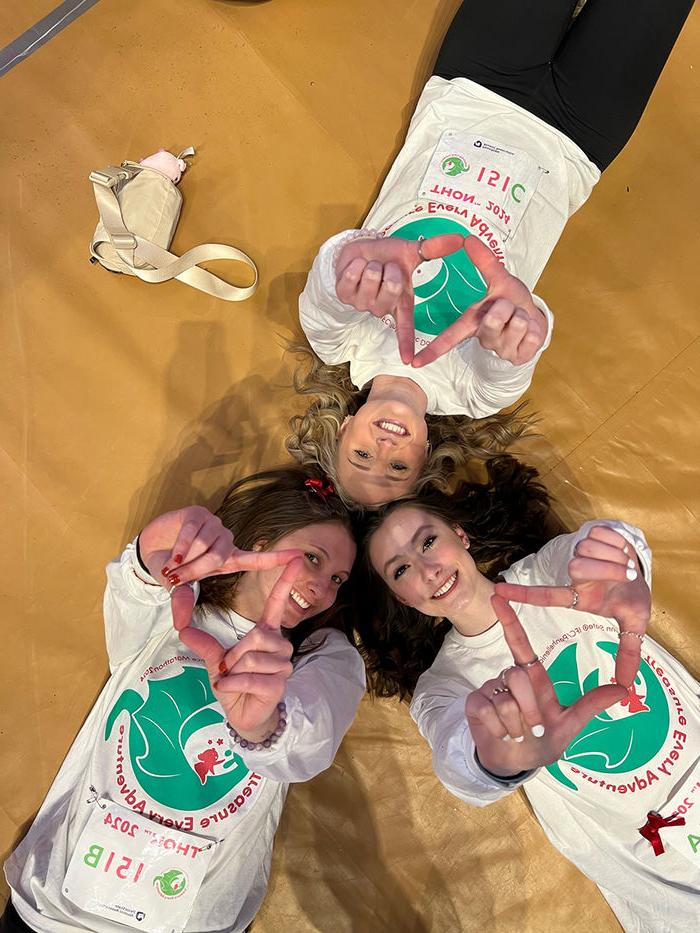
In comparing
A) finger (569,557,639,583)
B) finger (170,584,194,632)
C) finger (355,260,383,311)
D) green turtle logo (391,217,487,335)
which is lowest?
finger (170,584,194,632)

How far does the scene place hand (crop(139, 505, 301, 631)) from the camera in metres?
1.18

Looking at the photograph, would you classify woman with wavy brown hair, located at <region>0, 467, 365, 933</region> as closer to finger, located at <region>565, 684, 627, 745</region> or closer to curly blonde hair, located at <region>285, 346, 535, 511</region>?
curly blonde hair, located at <region>285, 346, 535, 511</region>

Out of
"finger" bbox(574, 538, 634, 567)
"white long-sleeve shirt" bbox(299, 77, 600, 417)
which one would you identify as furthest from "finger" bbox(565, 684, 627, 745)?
"white long-sleeve shirt" bbox(299, 77, 600, 417)

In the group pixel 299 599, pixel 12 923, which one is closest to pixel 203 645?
pixel 299 599

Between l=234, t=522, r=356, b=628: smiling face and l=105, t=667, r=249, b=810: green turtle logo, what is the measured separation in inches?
8.5

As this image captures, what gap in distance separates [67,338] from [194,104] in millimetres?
711

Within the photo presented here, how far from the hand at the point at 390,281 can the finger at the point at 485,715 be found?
0.59m

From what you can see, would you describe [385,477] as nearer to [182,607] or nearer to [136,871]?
[182,607]

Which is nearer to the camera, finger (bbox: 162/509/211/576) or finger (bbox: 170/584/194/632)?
finger (bbox: 170/584/194/632)

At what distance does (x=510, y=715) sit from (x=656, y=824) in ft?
2.03

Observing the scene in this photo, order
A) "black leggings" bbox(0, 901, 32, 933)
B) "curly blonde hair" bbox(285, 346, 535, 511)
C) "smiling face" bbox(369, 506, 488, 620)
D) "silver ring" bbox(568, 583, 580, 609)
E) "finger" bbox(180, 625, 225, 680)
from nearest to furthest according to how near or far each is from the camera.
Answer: "finger" bbox(180, 625, 225, 680) < "silver ring" bbox(568, 583, 580, 609) < "smiling face" bbox(369, 506, 488, 620) < "black leggings" bbox(0, 901, 32, 933) < "curly blonde hair" bbox(285, 346, 535, 511)

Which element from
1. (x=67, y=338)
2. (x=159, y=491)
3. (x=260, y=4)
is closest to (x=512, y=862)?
(x=159, y=491)

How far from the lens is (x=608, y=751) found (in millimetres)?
1521

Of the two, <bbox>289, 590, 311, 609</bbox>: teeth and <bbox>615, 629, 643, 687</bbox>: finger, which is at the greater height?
<bbox>615, 629, 643, 687</bbox>: finger
